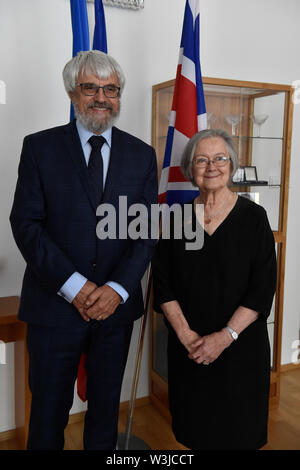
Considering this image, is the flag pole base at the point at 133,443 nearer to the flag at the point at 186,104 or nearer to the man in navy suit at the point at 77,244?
the man in navy suit at the point at 77,244

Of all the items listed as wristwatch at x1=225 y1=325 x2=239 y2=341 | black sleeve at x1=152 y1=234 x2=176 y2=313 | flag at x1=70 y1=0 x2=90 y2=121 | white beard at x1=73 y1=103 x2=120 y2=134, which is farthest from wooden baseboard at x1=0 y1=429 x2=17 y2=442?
flag at x1=70 y1=0 x2=90 y2=121

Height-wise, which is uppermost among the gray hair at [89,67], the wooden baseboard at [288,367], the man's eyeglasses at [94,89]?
the gray hair at [89,67]

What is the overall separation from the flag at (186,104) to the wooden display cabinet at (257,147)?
0.32 meters

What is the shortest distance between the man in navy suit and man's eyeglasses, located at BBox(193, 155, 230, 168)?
20cm

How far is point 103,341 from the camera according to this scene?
5.59ft

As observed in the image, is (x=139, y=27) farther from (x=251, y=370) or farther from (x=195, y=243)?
(x=251, y=370)

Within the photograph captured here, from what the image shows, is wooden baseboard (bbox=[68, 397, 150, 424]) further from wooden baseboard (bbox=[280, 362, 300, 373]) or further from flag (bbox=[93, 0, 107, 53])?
flag (bbox=[93, 0, 107, 53])

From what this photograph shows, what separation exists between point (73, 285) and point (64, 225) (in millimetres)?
229

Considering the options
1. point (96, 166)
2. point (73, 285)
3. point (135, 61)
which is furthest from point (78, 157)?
point (135, 61)

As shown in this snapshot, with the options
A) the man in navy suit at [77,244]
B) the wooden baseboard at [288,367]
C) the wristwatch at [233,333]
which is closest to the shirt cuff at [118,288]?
the man in navy suit at [77,244]

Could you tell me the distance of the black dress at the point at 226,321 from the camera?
170cm

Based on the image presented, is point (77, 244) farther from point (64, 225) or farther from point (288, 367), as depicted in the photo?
point (288, 367)

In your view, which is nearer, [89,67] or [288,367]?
[89,67]

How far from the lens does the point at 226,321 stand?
5.68 ft
